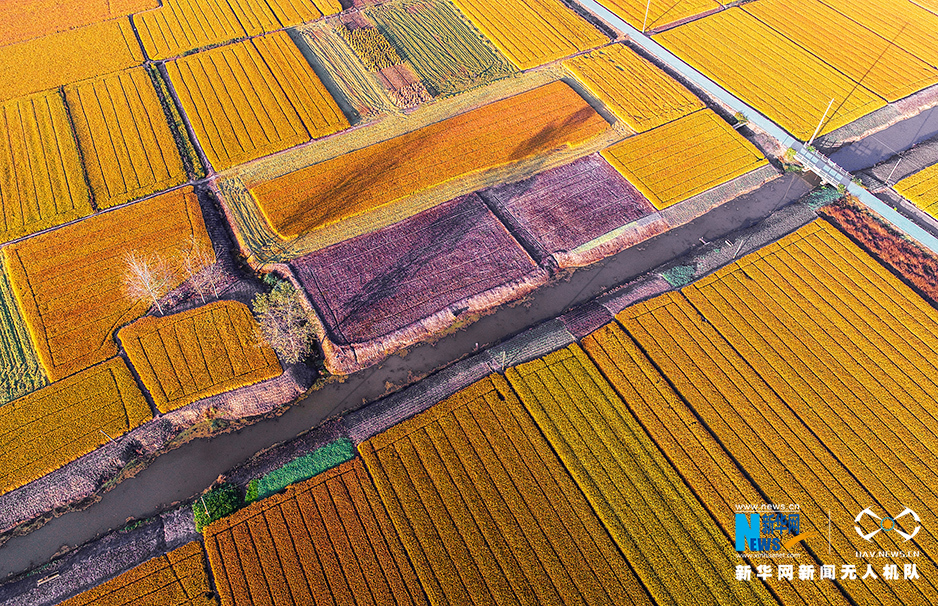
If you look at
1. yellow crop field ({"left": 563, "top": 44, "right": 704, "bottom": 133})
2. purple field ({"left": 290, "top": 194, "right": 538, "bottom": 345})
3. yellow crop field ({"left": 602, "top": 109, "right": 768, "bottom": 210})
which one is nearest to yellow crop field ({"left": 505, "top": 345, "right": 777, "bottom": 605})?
purple field ({"left": 290, "top": 194, "right": 538, "bottom": 345})

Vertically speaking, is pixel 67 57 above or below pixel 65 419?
above

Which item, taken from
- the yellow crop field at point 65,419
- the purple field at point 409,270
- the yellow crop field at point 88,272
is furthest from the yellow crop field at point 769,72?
the yellow crop field at point 65,419

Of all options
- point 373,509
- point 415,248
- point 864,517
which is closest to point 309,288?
point 415,248

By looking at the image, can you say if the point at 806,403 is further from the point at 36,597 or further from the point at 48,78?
the point at 48,78

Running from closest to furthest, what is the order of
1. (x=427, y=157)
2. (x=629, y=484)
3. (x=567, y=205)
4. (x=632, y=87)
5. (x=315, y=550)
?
(x=315, y=550)
(x=629, y=484)
(x=567, y=205)
(x=427, y=157)
(x=632, y=87)

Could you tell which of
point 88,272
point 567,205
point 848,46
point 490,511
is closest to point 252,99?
point 88,272

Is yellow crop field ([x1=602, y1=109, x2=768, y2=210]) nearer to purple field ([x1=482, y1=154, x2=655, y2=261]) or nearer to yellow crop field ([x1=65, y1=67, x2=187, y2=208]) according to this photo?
purple field ([x1=482, y1=154, x2=655, y2=261])

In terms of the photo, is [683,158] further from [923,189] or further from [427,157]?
[427,157]
